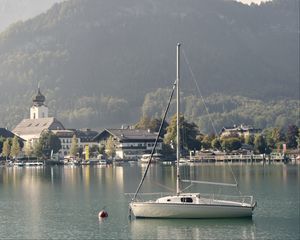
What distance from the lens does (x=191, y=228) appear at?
167ft

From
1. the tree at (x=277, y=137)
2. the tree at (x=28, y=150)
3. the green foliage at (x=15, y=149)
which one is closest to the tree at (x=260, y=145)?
the tree at (x=277, y=137)

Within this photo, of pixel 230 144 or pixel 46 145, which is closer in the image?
pixel 46 145

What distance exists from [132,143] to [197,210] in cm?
13939

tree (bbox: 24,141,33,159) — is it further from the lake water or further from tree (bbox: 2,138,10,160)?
the lake water

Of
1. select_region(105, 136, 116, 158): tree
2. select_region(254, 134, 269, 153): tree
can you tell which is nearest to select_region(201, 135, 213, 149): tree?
select_region(254, 134, 269, 153): tree

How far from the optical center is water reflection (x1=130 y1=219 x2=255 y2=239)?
48688mm

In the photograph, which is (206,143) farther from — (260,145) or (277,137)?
(277,137)

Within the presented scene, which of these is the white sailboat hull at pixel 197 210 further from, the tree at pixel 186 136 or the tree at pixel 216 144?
the tree at pixel 216 144

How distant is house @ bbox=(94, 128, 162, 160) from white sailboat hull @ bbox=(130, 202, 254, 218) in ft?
438

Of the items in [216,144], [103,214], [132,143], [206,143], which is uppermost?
[132,143]

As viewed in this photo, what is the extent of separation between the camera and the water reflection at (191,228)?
48688mm

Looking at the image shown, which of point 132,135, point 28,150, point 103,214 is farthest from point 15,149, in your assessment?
point 103,214

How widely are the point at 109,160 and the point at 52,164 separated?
1235 cm

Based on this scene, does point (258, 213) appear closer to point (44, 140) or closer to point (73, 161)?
point (73, 161)
